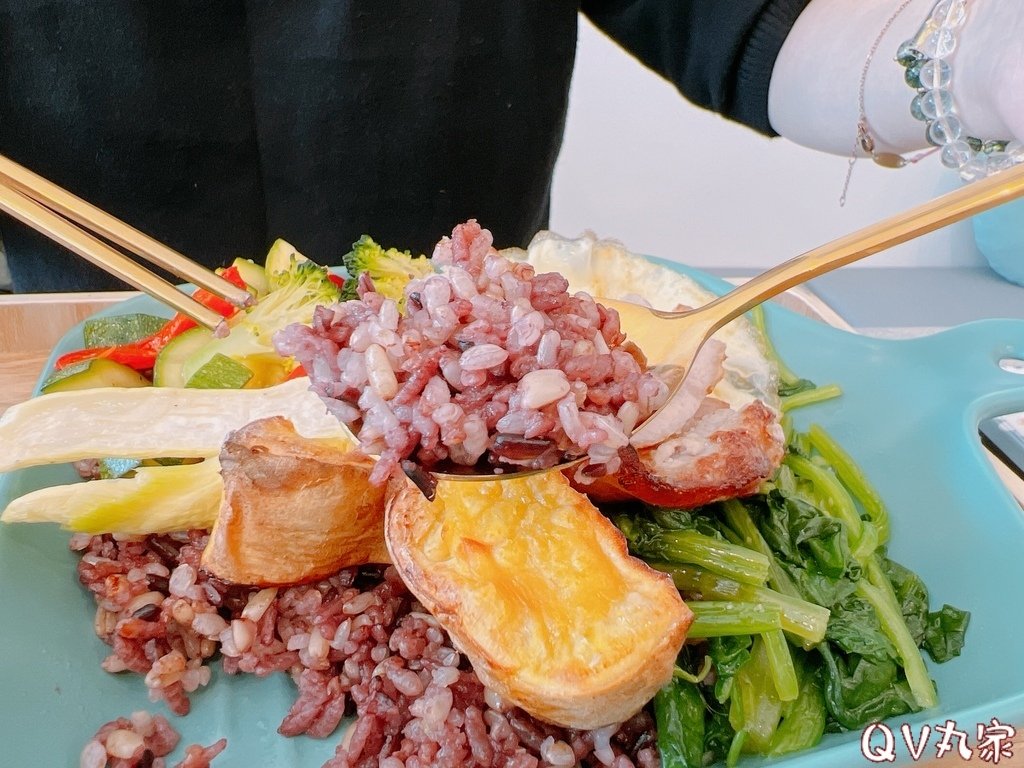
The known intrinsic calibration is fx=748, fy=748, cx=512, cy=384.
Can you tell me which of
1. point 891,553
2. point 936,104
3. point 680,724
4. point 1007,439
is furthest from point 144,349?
point 1007,439

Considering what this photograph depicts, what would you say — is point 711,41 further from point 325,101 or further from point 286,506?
point 286,506

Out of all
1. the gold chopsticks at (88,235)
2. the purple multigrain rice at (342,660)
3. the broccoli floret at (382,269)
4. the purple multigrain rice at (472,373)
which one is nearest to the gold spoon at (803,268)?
the purple multigrain rice at (472,373)

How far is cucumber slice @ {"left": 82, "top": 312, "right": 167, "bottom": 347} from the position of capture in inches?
73.5

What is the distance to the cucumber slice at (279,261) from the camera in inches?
78.8

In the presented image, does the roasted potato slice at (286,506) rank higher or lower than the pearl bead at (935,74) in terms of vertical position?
lower

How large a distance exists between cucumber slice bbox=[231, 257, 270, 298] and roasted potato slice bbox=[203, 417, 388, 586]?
79 centimetres

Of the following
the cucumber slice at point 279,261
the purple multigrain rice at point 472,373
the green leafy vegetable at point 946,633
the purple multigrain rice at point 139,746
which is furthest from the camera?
the cucumber slice at point 279,261

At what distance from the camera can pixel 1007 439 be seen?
2453 millimetres

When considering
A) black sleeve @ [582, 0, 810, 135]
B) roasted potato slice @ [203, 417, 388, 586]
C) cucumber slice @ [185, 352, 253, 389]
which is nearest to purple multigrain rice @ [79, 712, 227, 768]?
roasted potato slice @ [203, 417, 388, 586]

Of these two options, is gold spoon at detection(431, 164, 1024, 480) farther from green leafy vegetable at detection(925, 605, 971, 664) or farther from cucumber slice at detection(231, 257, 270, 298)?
cucumber slice at detection(231, 257, 270, 298)

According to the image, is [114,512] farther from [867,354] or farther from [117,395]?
[867,354]

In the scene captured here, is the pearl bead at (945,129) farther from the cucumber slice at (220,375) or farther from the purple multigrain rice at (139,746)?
the purple multigrain rice at (139,746)

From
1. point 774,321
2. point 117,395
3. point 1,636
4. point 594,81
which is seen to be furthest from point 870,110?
point 594,81

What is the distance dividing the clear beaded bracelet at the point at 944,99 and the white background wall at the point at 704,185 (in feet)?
9.54
